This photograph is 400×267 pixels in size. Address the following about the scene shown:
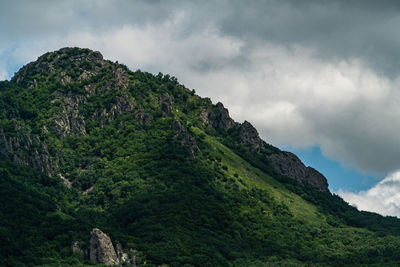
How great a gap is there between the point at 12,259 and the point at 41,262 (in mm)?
9873

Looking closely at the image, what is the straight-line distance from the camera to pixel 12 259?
194 meters

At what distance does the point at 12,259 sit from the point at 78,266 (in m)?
21.4

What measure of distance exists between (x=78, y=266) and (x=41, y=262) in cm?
1241

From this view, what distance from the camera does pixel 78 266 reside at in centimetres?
19938

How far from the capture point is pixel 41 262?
19925cm
